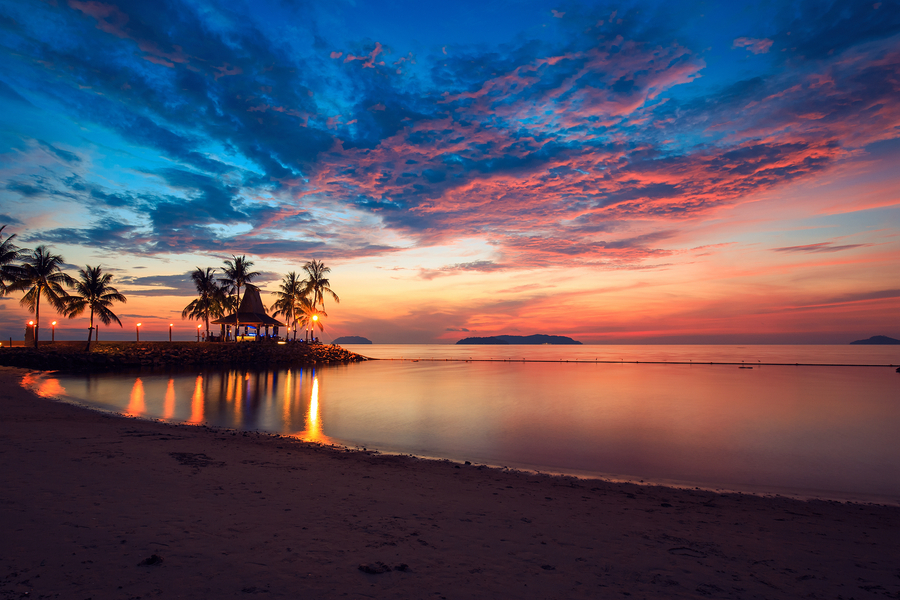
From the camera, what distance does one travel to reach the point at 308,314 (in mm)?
68750

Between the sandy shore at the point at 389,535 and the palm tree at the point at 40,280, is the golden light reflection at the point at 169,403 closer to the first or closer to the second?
the sandy shore at the point at 389,535

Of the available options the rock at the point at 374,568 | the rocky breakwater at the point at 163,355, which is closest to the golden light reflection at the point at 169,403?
the rock at the point at 374,568

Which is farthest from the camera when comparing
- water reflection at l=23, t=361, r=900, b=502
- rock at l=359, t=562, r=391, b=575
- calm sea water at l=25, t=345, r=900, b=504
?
water reflection at l=23, t=361, r=900, b=502

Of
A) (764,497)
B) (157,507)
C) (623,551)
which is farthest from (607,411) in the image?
(157,507)

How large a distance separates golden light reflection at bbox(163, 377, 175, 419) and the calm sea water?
0.07 m

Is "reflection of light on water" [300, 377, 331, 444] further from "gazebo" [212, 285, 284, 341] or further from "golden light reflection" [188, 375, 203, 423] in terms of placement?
"gazebo" [212, 285, 284, 341]

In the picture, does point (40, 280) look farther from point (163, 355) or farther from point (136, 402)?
point (136, 402)

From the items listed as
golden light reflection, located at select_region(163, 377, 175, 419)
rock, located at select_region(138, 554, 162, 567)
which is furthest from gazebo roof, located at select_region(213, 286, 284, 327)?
rock, located at select_region(138, 554, 162, 567)

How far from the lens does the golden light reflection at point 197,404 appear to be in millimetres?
17789

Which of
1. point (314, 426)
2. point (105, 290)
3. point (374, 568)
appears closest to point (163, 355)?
point (105, 290)

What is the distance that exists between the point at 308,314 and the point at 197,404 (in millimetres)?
48027

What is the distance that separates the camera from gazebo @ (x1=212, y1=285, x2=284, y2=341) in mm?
61003

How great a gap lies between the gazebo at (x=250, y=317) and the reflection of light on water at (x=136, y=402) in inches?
1280

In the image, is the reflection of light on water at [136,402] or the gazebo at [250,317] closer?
the reflection of light on water at [136,402]
